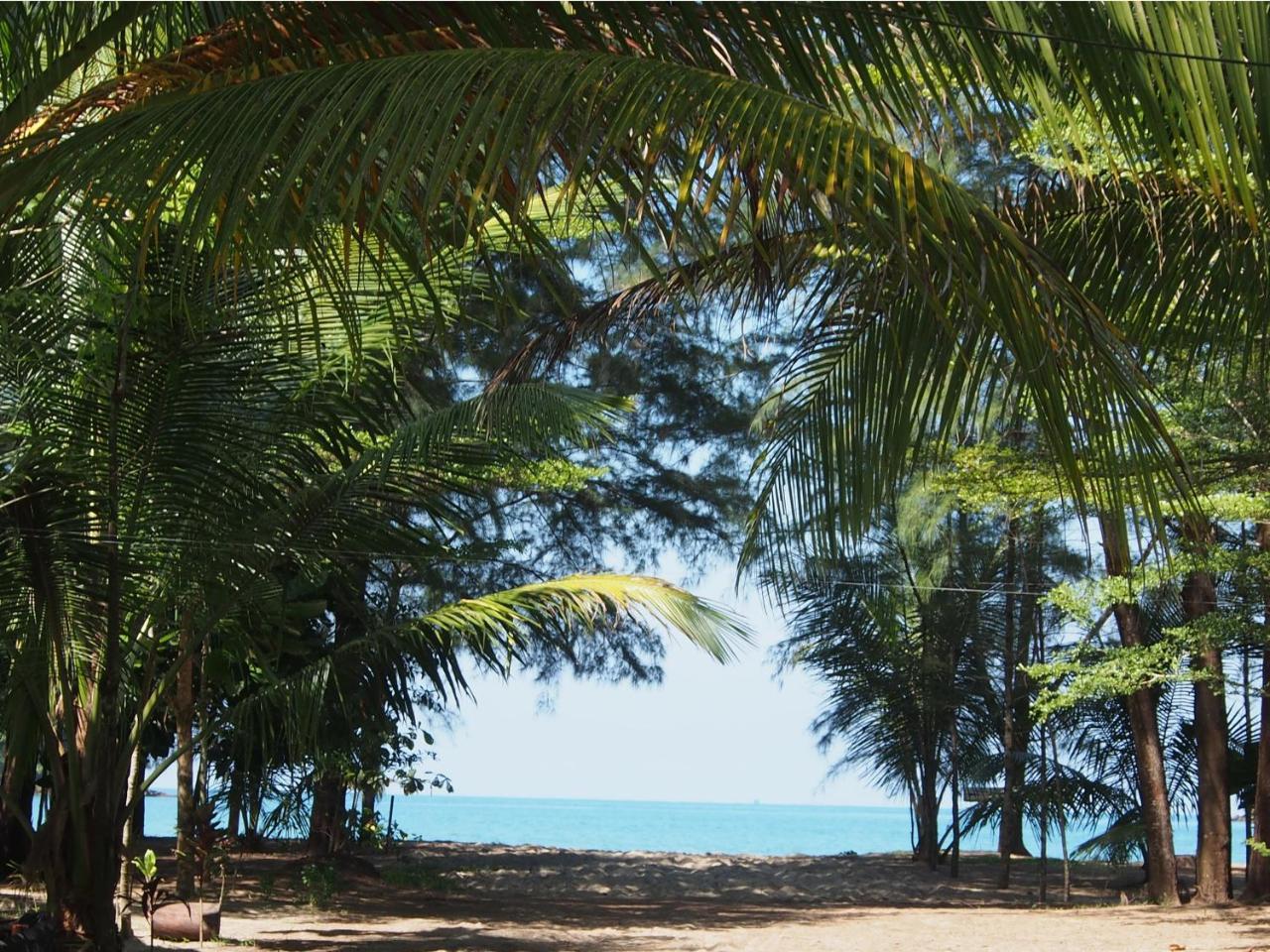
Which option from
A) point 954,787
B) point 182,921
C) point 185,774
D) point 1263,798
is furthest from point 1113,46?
point 954,787

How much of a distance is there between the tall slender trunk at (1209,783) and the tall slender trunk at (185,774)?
804 cm

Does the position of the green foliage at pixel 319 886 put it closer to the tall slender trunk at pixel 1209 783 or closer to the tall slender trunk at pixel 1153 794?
the tall slender trunk at pixel 1153 794

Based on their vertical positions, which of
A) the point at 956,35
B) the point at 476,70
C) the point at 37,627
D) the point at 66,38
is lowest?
the point at 37,627

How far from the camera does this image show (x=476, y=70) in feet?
5.47

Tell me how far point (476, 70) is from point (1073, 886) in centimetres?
1471

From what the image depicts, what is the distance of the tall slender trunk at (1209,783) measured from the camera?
1099 centimetres

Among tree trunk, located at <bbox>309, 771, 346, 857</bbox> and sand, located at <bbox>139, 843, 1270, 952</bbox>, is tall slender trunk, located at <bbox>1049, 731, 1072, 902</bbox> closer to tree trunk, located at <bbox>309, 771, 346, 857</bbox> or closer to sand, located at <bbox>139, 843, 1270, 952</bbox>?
sand, located at <bbox>139, 843, 1270, 952</bbox>

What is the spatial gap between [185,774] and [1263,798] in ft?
26.9

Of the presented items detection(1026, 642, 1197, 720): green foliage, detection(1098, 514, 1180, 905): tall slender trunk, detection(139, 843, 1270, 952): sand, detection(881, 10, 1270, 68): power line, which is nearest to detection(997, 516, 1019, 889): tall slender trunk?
detection(139, 843, 1270, 952): sand

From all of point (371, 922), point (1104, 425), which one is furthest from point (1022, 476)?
point (1104, 425)

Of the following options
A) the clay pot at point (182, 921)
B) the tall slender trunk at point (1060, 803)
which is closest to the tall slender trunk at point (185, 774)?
the clay pot at point (182, 921)

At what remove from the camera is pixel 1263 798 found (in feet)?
33.5

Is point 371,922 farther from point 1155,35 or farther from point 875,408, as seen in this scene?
point 1155,35

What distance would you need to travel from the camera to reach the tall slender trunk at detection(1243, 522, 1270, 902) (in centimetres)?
941
